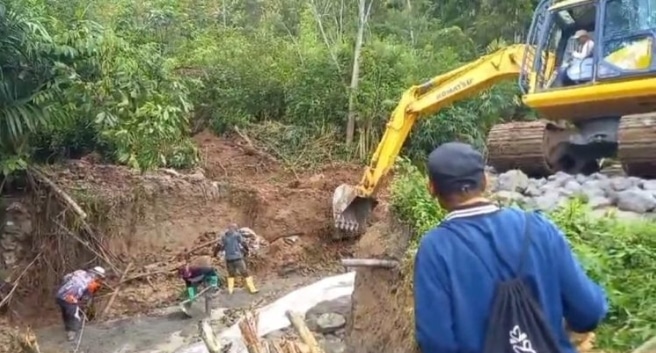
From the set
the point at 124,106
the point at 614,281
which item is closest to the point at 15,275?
the point at 124,106

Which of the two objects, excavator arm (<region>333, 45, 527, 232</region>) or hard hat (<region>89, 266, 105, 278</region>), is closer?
excavator arm (<region>333, 45, 527, 232</region>)

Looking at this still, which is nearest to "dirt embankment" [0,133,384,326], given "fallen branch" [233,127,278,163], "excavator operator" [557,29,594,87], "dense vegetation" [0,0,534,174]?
"dense vegetation" [0,0,534,174]

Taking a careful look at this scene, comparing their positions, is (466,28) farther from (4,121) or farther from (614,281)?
(614,281)

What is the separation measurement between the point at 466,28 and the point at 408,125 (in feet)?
38.1

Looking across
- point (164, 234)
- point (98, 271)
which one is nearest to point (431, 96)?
point (98, 271)

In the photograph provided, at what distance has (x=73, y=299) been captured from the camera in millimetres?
13000

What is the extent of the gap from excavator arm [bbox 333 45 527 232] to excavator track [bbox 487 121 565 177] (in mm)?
792

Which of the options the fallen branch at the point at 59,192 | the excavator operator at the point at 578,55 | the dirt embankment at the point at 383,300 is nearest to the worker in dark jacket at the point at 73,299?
the fallen branch at the point at 59,192

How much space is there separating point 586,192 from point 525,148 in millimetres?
2445

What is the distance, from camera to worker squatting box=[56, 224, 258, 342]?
1303 centimetres

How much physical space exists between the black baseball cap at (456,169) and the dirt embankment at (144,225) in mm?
12052

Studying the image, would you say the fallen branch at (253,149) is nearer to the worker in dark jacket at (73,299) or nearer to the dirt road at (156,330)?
the dirt road at (156,330)

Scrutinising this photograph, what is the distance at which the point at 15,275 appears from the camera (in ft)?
46.8

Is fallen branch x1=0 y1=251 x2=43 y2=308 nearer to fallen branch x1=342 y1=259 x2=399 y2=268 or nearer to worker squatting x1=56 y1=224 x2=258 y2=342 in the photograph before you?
worker squatting x1=56 y1=224 x2=258 y2=342
